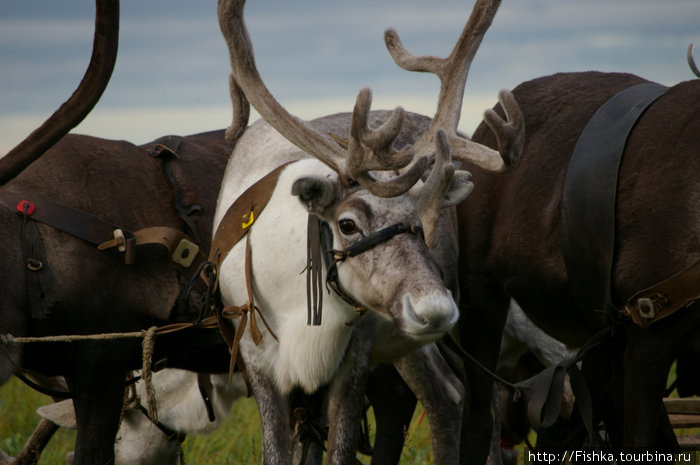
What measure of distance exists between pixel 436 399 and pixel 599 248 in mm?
1464

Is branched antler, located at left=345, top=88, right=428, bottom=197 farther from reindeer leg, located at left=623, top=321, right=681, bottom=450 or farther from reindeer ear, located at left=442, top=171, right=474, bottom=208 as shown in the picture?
reindeer leg, located at left=623, top=321, right=681, bottom=450

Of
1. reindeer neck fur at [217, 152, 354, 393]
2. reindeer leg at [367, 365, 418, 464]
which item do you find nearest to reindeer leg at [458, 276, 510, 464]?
reindeer leg at [367, 365, 418, 464]

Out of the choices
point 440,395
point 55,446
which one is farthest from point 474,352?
point 55,446

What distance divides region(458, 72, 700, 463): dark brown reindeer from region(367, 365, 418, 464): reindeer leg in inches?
14.4

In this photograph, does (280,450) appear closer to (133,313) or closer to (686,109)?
(133,313)

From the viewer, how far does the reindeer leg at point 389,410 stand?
514cm

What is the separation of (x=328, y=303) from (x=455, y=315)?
66 cm

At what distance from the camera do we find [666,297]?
3.73 meters

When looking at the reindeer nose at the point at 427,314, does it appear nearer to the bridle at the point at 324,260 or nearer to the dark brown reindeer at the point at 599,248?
the bridle at the point at 324,260

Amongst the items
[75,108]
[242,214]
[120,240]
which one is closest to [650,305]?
[242,214]

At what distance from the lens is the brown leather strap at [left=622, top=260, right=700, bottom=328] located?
3670 millimetres

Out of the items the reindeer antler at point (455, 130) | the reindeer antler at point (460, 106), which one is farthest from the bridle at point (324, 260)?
the reindeer antler at point (460, 106)

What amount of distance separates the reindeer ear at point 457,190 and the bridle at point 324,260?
0.38 meters

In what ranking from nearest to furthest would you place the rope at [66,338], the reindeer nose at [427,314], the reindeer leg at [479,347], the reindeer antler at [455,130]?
the reindeer nose at [427,314], the reindeer antler at [455,130], the rope at [66,338], the reindeer leg at [479,347]
